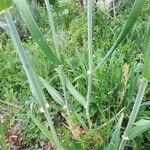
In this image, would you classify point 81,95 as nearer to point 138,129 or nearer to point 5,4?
point 138,129

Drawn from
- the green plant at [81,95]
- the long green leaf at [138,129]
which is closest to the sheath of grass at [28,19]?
the green plant at [81,95]

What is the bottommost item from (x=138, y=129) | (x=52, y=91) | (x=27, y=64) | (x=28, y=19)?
(x=138, y=129)

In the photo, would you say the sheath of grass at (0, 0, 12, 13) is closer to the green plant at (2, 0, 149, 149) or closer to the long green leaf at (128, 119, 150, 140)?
the green plant at (2, 0, 149, 149)

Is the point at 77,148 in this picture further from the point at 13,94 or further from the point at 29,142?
the point at 13,94

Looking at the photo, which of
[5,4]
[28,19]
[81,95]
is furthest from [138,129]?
[5,4]

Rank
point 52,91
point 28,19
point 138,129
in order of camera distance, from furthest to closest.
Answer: point 52,91 < point 138,129 < point 28,19

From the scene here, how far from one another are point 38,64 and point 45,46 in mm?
1325

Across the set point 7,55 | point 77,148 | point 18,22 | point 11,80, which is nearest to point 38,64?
point 11,80

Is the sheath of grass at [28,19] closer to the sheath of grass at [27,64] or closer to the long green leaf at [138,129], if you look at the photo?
the sheath of grass at [27,64]

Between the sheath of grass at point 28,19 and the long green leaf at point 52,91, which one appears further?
the long green leaf at point 52,91

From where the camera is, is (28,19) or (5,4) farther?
(28,19)

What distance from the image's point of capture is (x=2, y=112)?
2.66m

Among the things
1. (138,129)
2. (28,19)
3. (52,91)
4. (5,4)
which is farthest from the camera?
(52,91)

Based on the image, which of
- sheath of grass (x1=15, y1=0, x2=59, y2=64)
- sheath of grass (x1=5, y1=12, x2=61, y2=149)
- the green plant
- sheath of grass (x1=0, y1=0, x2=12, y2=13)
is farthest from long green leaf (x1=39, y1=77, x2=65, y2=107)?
sheath of grass (x1=0, y1=0, x2=12, y2=13)
